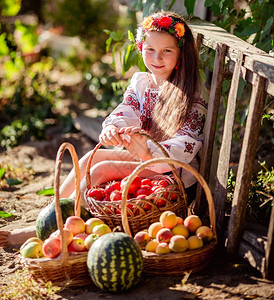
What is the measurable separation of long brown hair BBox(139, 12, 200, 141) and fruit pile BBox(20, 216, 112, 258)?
0.80 meters

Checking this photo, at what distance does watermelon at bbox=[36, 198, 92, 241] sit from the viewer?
9.45ft

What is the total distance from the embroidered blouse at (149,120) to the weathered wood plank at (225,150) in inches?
11.0

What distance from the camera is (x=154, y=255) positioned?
100 inches

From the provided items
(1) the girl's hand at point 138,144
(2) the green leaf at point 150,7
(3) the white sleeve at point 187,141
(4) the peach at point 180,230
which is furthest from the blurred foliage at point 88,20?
(4) the peach at point 180,230

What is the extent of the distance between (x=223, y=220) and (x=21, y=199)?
1.96 metres

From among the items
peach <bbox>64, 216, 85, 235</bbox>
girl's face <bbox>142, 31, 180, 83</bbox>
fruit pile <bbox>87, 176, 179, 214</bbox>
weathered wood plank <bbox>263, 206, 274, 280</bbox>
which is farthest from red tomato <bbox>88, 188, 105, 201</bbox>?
weathered wood plank <bbox>263, 206, 274, 280</bbox>

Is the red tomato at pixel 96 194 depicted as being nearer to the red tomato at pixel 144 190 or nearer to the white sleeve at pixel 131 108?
the red tomato at pixel 144 190

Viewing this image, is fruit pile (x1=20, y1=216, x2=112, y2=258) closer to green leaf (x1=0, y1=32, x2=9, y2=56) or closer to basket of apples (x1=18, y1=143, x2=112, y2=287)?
basket of apples (x1=18, y1=143, x2=112, y2=287)

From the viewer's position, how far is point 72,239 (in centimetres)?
266

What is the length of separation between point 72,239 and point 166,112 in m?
1.08

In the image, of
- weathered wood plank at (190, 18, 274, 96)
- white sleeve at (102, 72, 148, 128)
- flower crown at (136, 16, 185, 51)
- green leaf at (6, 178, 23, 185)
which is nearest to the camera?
weathered wood plank at (190, 18, 274, 96)

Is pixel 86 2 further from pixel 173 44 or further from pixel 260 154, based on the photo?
pixel 173 44

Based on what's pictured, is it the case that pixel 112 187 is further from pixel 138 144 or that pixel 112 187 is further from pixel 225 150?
pixel 225 150

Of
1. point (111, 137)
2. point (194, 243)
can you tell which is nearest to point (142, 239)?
point (194, 243)
